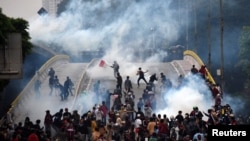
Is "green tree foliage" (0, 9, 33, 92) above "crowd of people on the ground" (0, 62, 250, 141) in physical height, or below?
above

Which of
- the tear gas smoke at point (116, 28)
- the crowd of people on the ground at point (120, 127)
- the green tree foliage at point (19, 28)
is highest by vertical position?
the tear gas smoke at point (116, 28)

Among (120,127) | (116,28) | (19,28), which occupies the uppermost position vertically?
(116,28)

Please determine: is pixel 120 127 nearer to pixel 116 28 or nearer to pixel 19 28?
pixel 19 28

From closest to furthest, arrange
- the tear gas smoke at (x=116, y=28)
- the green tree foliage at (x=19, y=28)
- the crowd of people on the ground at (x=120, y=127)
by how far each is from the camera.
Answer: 1. the crowd of people on the ground at (x=120, y=127)
2. the green tree foliage at (x=19, y=28)
3. the tear gas smoke at (x=116, y=28)

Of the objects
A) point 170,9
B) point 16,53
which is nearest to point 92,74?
point 16,53

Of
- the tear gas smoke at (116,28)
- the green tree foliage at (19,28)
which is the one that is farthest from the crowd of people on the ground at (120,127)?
the tear gas smoke at (116,28)

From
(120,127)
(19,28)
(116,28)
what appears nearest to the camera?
(120,127)

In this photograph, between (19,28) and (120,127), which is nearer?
(120,127)

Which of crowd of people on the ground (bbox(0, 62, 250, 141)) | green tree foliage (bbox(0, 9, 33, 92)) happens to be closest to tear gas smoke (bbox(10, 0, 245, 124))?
green tree foliage (bbox(0, 9, 33, 92))

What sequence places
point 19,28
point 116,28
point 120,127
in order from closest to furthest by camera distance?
point 120,127 → point 19,28 → point 116,28

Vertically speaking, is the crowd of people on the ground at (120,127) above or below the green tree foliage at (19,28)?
below

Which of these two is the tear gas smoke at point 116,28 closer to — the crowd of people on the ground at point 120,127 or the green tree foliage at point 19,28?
the green tree foliage at point 19,28

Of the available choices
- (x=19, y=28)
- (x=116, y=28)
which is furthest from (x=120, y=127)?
(x=116, y=28)

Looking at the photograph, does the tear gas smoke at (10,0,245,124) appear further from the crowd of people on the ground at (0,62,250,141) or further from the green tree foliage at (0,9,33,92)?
the crowd of people on the ground at (0,62,250,141)
